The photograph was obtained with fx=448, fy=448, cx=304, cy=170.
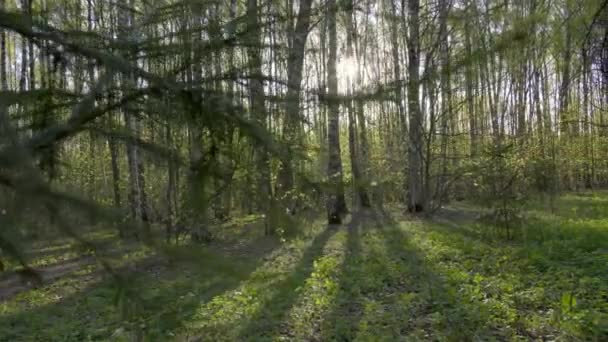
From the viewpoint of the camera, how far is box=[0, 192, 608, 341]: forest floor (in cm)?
113

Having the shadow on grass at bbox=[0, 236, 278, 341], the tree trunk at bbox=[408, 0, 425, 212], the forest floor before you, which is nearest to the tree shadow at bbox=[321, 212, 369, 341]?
the forest floor

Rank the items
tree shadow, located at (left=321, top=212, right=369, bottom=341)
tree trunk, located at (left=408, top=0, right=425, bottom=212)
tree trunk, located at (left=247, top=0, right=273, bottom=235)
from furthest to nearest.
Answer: tree trunk, located at (left=408, top=0, right=425, bottom=212)
tree shadow, located at (left=321, top=212, right=369, bottom=341)
tree trunk, located at (left=247, top=0, right=273, bottom=235)

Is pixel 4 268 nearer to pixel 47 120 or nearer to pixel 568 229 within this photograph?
pixel 47 120

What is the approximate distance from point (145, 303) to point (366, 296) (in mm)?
3789

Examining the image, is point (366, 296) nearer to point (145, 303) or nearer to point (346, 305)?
point (346, 305)

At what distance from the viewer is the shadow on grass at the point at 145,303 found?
0.98 metres

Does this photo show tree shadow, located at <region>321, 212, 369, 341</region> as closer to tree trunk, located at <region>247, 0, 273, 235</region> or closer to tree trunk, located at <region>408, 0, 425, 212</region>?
tree trunk, located at <region>247, 0, 273, 235</region>

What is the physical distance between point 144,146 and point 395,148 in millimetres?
16818

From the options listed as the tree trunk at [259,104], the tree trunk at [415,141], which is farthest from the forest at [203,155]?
the tree trunk at [415,141]

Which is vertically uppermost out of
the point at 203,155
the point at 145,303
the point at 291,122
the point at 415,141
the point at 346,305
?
the point at 415,141

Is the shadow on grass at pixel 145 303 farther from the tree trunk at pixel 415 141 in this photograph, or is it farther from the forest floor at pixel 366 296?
the tree trunk at pixel 415 141

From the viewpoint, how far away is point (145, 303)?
1.05m

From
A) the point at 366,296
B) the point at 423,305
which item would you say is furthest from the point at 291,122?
the point at 366,296

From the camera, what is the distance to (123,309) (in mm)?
1060
